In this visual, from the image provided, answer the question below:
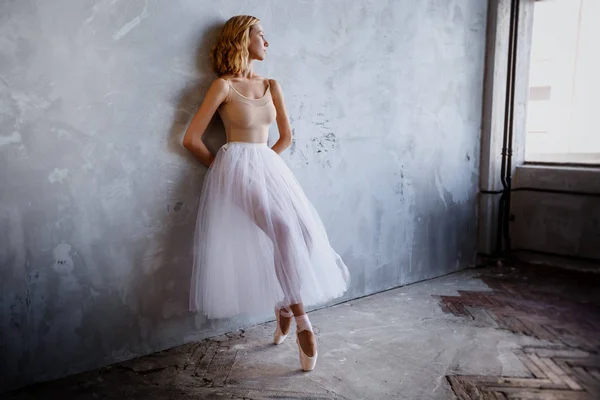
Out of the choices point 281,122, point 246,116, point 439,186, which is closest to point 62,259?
point 246,116

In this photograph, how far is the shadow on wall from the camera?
A: 2730 millimetres

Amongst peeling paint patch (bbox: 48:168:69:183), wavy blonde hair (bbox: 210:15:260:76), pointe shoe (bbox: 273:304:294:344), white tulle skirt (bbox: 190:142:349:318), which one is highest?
wavy blonde hair (bbox: 210:15:260:76)

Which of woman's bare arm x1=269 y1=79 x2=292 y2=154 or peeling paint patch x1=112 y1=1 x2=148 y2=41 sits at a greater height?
peeling paint patch x1=112 y1=1 x2=148 y2=41

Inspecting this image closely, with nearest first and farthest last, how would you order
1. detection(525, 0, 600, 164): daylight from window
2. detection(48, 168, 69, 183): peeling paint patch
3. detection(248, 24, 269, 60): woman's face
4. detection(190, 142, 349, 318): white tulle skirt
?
detection(48, 168, 69, 183): peeling paint patch → detection(190, 142, 349, 318): white tulle skirt → detection(248, 24, 269, 60): woman's face → detection(525, 0, 600, 164): daylight from window

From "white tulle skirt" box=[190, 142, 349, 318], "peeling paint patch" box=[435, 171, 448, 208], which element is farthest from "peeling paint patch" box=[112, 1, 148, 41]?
"peeling paint patch" box=[435, 171, 448, 208]

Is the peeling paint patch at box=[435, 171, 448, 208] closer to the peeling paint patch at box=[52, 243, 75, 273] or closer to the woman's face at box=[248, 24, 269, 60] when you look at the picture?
the woman's face at box=[248, 24, 269, 60]

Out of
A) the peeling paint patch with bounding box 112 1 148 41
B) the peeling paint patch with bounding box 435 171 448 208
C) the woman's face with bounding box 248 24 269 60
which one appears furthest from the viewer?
the peeling paint patch with bounding box 435 171 448 208

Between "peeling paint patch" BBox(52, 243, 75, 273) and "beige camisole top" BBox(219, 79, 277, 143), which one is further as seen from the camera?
"beige camisole top" BBox(219, 79, 277, 143)

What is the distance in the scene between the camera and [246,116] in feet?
9.00

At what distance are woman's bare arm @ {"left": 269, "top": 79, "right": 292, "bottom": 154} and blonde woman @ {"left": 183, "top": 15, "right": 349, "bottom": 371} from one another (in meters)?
0.12

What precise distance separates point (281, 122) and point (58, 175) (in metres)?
1.28

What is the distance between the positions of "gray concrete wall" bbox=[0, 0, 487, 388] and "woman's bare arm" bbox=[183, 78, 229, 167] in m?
0.08

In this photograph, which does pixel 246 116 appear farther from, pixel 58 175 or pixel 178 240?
pixel 58 175

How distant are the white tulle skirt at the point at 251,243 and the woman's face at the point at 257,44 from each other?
0.52 m
